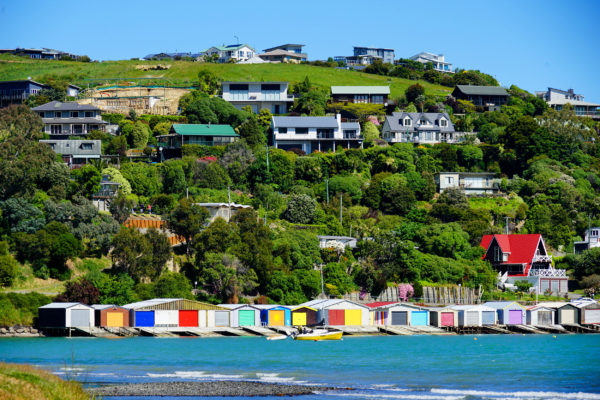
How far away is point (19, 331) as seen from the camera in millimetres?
71000

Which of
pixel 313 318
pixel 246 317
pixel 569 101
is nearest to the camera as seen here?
pixel 246 317

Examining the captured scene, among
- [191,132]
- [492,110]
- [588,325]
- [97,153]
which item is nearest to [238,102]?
[191,132]

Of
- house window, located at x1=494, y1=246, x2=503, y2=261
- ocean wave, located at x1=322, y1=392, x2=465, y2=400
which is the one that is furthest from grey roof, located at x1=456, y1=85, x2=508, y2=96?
ocean wave, located at x1=322, y1=392, x2=465, y2=400

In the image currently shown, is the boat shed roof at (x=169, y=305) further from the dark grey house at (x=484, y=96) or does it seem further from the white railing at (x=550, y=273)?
the dark grey house at (x=484, y=96)

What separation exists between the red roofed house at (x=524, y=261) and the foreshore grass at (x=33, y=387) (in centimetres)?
6958

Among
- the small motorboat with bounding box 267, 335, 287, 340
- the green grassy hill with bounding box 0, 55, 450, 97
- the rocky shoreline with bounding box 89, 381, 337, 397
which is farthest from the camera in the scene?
the green grassy hill with bounding box 0, 55, 450, 97

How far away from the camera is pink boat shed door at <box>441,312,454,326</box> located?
8369 centimetres

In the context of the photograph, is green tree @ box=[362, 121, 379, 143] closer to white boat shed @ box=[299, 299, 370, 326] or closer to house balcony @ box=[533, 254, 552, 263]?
house balcony @ box=[533, 254, 552, 263]

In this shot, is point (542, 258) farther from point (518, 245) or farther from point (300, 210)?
point (300, 210)

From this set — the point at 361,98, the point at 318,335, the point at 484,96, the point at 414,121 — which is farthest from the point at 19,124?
the point at 484,96

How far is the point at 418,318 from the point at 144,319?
2579 centimetres

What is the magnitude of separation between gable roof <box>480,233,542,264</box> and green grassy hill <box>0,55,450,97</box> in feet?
166

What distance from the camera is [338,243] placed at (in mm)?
91688

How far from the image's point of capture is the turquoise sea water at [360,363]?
44.9 metres
